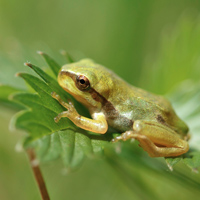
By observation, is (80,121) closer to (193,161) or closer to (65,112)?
(65,112)

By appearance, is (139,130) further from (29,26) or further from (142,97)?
(29,26)

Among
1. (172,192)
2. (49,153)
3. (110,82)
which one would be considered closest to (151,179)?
(172,192)

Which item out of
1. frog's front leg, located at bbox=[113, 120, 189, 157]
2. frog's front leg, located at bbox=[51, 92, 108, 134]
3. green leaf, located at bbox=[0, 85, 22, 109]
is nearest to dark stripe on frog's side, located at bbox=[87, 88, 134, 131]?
frog's front leg, located at bbox=[113, 120, 189, 157]

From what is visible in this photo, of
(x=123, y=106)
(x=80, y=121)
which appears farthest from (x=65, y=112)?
(x=123, y=106)

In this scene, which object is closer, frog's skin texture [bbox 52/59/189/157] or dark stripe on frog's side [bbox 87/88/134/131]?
frog's skin texture [bbox 52/59/189/157]

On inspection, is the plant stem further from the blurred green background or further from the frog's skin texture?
the blurred green background

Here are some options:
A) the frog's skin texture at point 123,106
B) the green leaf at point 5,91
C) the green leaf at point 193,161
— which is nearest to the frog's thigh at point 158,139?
the frog's skin texture at point 123,106
